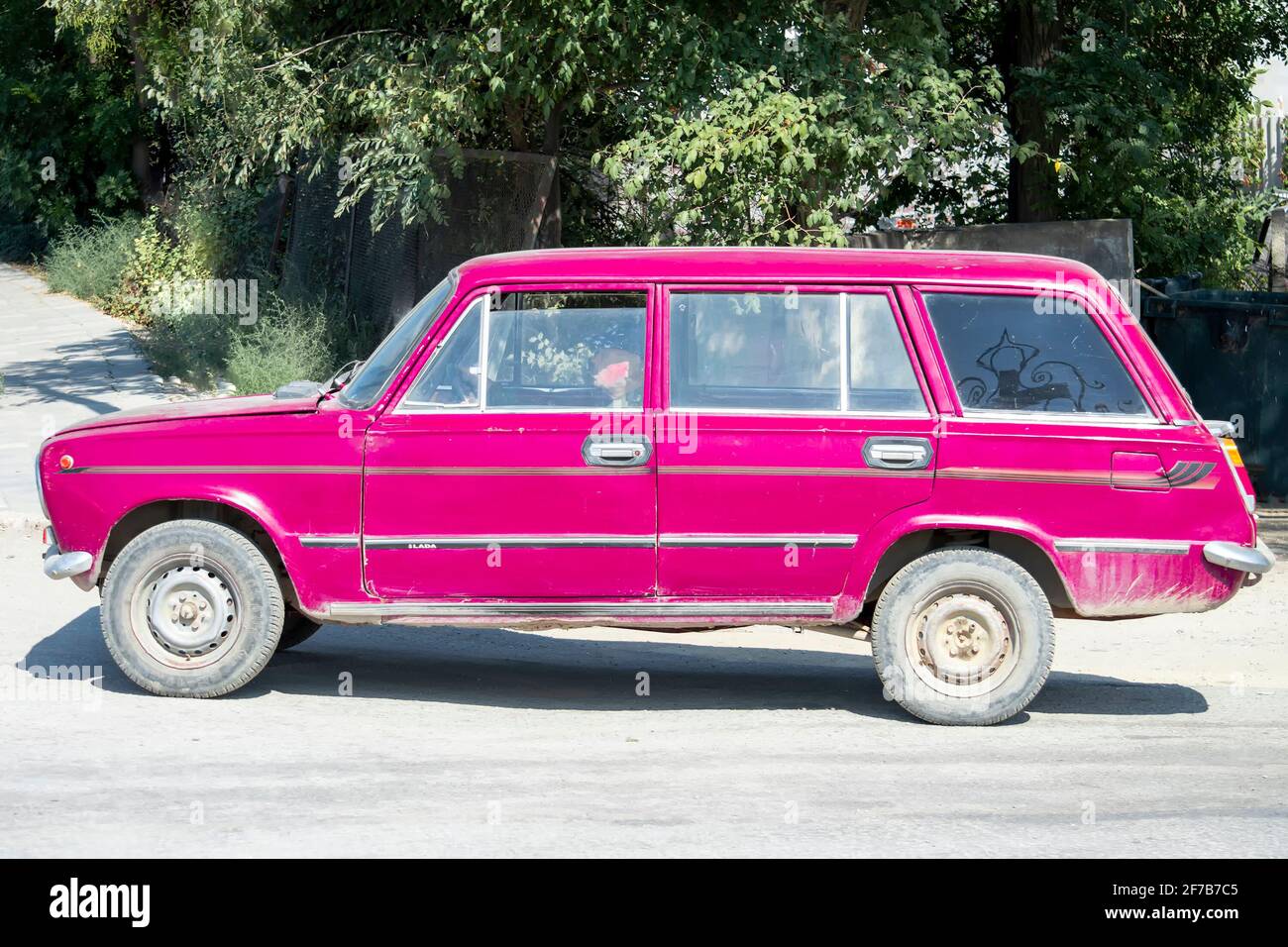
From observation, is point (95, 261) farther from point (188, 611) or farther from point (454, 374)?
point (454, 374)

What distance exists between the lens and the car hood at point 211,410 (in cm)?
688

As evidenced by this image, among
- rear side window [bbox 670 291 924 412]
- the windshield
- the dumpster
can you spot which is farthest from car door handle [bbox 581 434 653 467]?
the dumpster

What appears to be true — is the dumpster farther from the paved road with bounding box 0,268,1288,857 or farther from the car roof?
the car roof

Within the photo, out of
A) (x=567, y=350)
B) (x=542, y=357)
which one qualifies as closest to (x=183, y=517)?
(x=542, y=357)

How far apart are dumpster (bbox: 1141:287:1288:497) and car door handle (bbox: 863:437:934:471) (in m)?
6.76

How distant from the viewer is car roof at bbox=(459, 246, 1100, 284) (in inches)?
267

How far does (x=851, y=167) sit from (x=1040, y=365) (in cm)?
515

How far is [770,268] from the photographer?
266 inches

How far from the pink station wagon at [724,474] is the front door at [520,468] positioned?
1 cm

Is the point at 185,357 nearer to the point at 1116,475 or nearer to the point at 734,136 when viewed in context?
the point at 734,136

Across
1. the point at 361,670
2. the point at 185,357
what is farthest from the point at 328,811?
the point at 185,357

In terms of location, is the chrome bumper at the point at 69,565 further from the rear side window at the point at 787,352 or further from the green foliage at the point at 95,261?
the green foliage at the point at 95,261

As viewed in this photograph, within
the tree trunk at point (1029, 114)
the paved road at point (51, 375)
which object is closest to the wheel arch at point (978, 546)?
the paved road at point (51, 375)

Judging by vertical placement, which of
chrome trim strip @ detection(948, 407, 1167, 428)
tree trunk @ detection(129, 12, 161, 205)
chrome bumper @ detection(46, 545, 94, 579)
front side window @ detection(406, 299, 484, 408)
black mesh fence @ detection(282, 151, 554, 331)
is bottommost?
chrome bumper @ detection(46, 545, 94, 579)
